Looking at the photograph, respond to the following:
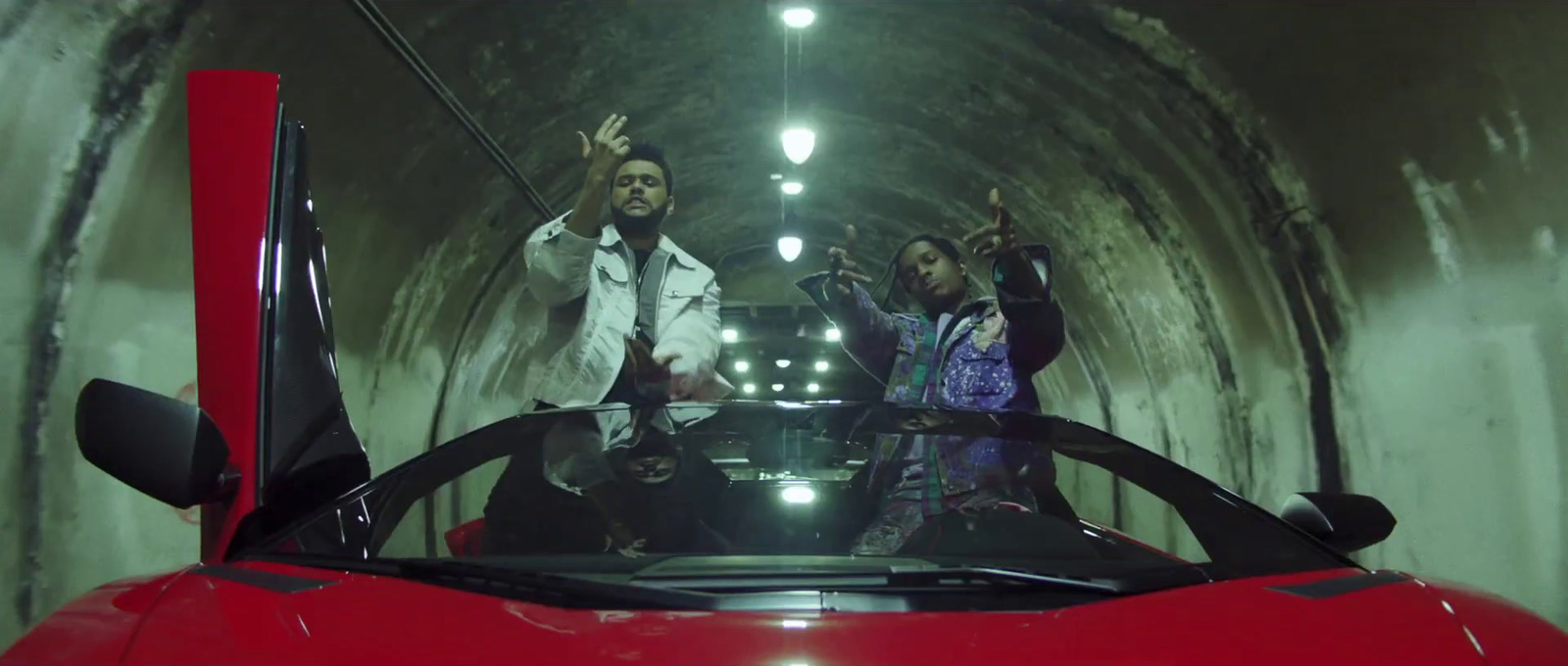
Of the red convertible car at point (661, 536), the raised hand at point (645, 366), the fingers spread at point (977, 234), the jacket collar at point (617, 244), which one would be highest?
the fingers spread at point (977, 234)

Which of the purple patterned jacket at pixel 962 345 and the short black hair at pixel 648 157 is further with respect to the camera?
the purple patterned jacket at pixel 962 345

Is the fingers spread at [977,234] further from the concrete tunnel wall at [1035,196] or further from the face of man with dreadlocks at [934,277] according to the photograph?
the concrete tunnel wall at [1035,196]

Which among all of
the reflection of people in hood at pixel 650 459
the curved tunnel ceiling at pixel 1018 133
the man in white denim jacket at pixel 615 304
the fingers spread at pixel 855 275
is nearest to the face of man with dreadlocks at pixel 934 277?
the fingers spread at pixel 855 275

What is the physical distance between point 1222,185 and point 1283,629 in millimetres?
6602

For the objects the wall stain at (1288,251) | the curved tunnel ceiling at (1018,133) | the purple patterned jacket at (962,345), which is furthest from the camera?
the curved tunnel ceiling at (1018,133)

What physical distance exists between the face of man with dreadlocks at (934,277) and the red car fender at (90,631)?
5.13m

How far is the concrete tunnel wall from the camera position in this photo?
5035mm

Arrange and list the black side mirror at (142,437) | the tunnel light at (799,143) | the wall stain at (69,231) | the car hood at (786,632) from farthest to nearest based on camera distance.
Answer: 1. the tunnel light at (799,143)
2. the wall stain at (69,231)
3. the black side mirror at (142,437)
4. the car hood at (786,632)

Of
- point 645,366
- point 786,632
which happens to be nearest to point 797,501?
point 786,632

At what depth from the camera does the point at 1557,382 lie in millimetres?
5047

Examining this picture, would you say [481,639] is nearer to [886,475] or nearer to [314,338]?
[886,475]

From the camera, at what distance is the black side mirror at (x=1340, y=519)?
2.30m

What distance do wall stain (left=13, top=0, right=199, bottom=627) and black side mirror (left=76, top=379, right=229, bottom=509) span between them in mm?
3493

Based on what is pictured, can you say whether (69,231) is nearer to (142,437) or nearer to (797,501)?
(142,437)
